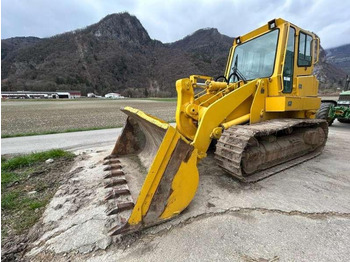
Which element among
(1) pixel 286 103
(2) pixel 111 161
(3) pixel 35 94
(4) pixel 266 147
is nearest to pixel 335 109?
(1) pixel 286 103

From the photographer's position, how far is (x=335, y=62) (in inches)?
3332

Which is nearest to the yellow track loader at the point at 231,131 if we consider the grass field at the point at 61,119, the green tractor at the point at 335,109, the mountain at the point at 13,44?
the green tractor at the point at 335,109

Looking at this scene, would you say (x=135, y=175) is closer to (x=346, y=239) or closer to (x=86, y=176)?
(x=86, y=176)

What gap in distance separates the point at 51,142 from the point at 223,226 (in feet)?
21.2

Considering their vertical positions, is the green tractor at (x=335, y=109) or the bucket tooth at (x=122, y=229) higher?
the green tractor at (x=335, y=109)

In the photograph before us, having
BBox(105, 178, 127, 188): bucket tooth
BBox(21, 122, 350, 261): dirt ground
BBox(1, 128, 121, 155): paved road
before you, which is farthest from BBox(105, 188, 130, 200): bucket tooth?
BBox(1, 128, 121, 155): paved road

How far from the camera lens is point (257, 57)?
14.5 feet

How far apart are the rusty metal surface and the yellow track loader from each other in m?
→ 0.02

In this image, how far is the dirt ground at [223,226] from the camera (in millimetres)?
2004

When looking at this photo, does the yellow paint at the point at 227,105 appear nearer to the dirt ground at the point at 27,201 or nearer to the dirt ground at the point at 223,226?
the dirt ground at the point at 223,226

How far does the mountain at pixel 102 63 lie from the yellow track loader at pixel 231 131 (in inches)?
2698

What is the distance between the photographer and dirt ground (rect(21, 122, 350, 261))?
2.00 meters

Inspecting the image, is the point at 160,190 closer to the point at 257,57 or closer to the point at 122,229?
the point at 122,229

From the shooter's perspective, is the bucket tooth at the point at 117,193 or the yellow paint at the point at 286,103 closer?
the bucket tooth at the point at 117,193
